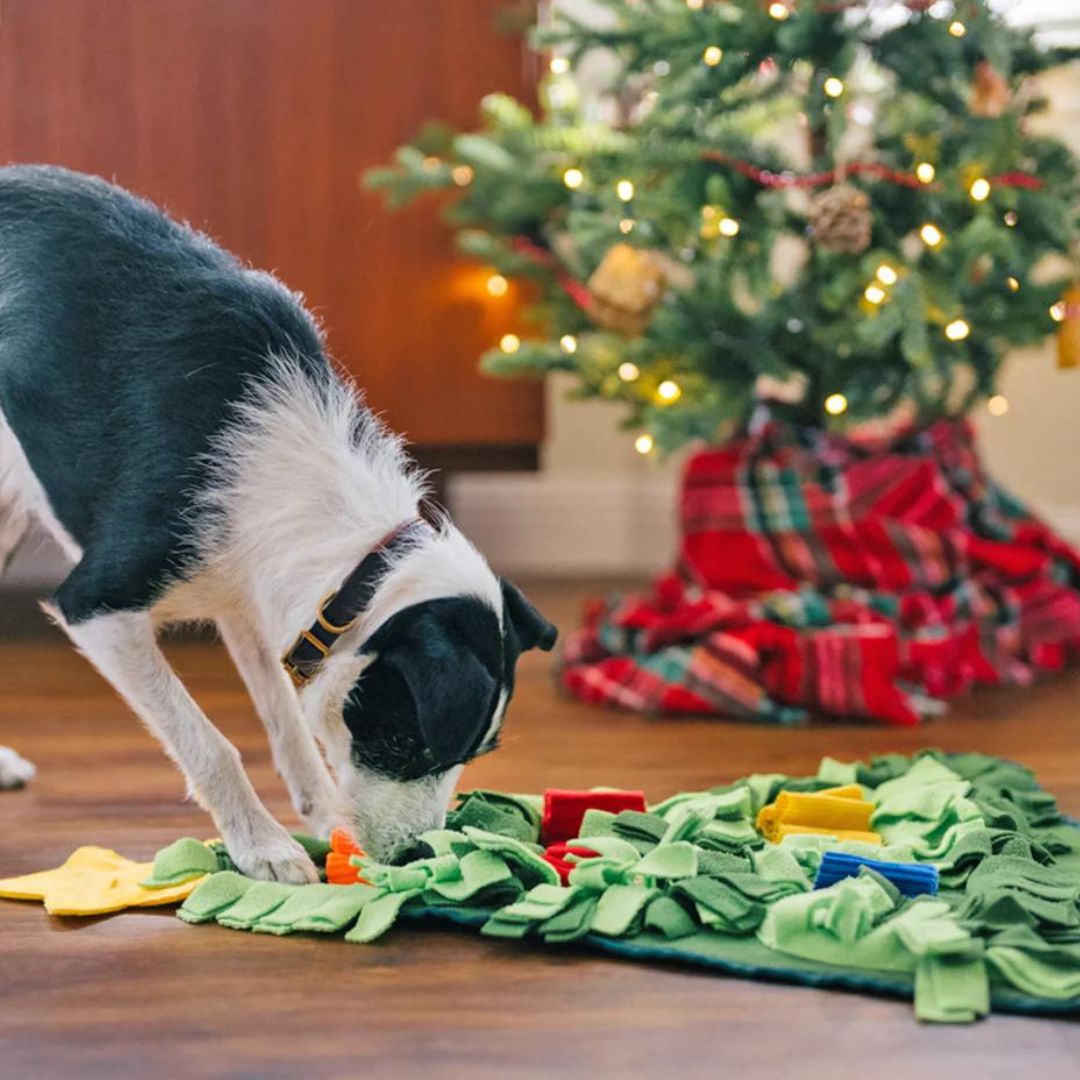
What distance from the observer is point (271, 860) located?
5.29 feet

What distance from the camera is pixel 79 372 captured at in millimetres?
1689

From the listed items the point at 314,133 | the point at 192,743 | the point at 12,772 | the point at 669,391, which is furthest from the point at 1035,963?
the point at 314,133

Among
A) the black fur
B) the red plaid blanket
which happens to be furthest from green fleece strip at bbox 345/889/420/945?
the red plaid blanket

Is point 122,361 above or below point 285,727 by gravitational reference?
above

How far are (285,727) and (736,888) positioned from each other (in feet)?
2.00

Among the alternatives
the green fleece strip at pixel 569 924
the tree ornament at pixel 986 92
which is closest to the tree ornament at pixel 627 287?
the tree ornament at pixel 986 92

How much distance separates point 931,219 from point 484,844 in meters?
1.54

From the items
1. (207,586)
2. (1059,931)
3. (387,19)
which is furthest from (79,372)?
(387,19)

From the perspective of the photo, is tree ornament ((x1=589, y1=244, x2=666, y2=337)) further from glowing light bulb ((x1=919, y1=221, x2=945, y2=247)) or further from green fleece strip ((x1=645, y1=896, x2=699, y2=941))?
green fleece strip ((x1=645, y1=896, x2=699, y2=941))

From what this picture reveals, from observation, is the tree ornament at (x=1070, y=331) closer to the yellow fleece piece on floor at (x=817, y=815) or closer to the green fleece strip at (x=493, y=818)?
the yellow fleece piece on floor at (x=817, y=815)

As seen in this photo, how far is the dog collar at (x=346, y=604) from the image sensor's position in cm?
155

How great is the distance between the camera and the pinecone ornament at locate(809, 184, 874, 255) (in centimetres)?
256

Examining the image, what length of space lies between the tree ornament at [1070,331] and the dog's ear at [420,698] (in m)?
1.52

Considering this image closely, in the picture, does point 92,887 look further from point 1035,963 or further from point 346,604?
point 1035,963
